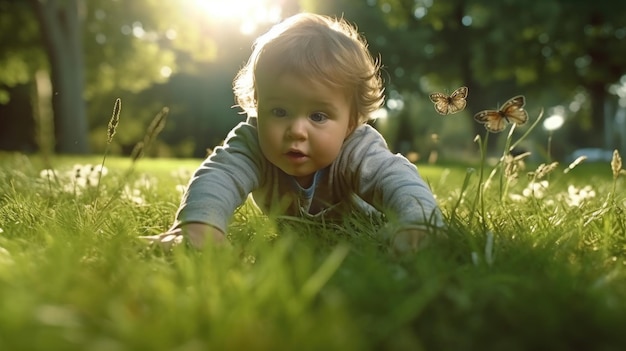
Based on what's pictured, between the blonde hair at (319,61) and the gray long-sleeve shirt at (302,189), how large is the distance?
0.54 ft

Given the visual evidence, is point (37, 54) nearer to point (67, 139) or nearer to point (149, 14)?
point (149, 14)

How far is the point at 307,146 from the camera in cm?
284

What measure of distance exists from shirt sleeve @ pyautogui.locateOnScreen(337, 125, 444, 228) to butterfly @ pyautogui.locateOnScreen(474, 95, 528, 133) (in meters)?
0.35

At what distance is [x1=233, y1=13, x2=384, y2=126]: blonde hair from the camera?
2.80 meters

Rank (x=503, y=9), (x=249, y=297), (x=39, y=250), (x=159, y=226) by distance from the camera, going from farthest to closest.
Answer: (x=503, y=9) < (x=159, y=226) < (x=39, y=250) < (x=249, y=297)

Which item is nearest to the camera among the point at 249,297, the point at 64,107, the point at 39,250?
the point at 249,297

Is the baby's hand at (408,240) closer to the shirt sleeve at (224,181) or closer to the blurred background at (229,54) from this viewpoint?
the shirt sleeve at (224,181)

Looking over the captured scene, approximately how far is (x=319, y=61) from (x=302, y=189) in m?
0.62

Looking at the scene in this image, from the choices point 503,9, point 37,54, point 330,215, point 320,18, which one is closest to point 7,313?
point 330,215

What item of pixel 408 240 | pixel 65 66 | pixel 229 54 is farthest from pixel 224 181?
pixel 229 54

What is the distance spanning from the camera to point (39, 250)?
1.92 m

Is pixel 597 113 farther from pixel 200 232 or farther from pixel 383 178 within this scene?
pixel 200 232

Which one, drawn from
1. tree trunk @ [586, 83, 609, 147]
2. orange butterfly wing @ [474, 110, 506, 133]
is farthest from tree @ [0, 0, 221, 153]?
orange butterfly wing @ [474, 110, 506, 133]

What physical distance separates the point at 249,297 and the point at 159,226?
1.69 meters
